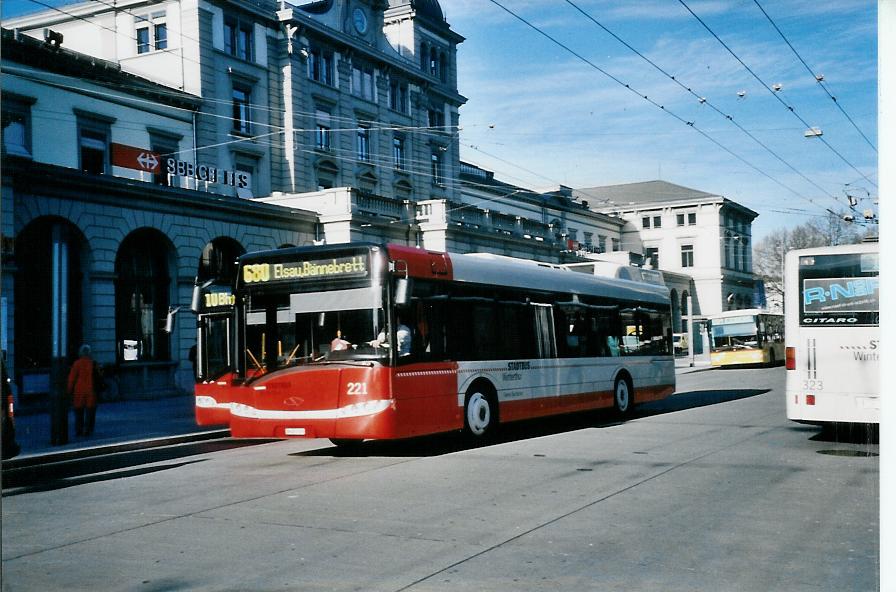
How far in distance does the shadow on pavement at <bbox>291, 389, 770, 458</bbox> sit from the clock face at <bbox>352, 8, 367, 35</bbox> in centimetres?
2830

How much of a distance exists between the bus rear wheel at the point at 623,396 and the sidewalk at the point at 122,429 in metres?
7.92

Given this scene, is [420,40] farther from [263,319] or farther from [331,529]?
[331,529]

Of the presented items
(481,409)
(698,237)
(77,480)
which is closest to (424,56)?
(698,237)

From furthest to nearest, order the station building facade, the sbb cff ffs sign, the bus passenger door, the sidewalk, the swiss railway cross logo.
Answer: the sbb cff ffs sign → the swiss railway cross logo → the station building facade → the bus passenger door → the sidewalk

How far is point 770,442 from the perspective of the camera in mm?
13336

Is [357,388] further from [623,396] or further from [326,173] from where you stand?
[326,173]

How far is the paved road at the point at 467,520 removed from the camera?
5.92 meters

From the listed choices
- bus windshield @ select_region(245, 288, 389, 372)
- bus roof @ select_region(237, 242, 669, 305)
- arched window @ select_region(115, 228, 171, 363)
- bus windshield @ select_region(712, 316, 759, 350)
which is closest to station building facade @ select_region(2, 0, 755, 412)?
arched window @ select_region(115, 228, 171, 363)

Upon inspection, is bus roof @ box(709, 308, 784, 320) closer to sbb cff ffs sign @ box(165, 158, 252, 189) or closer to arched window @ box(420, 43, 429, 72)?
arched window @ box(420, 43, 429, 72)

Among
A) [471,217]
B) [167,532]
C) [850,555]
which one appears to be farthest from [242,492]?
[471,217]

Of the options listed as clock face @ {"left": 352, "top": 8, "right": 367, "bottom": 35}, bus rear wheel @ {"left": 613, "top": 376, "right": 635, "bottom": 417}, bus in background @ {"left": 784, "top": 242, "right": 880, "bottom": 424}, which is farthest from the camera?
clock face @ {"left": 352, "top": 8, "right": 367, "bottom": 35}

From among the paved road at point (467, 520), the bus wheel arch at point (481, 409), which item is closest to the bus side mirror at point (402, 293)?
the paved road at point (467, 520)

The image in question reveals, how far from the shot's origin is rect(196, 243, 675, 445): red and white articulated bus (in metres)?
11.9

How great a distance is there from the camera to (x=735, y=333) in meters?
45.1
